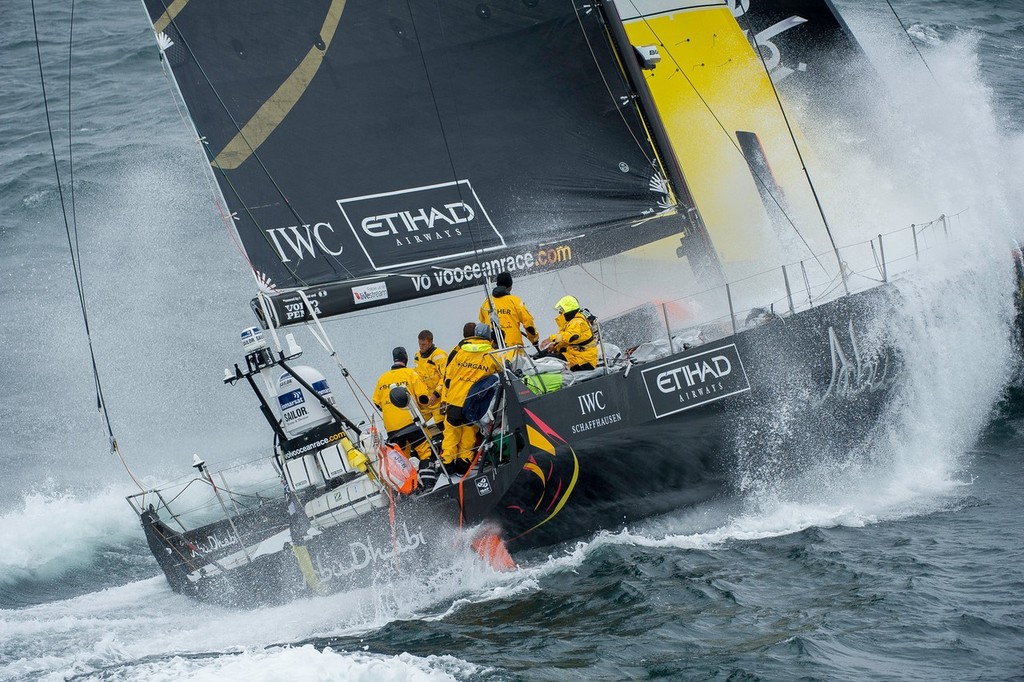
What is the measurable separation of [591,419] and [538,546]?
878 mm

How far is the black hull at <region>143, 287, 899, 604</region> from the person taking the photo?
6.08 m

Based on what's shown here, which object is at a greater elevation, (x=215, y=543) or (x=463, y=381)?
(x=463, y=381)

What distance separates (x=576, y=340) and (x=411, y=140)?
6.14ft

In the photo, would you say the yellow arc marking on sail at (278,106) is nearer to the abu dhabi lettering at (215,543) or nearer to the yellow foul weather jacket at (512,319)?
the yellow foul weather jacket at (512,319)

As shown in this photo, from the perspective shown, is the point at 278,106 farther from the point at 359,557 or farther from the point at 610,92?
the point at 359,557

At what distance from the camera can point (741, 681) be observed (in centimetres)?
423

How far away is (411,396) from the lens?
6520 mm

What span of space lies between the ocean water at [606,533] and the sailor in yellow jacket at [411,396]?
0.93 m

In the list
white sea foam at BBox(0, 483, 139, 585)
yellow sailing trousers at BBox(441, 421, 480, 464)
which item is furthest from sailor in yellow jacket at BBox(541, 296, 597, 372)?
white sea foam at BBox(0, 483, 139, 585)

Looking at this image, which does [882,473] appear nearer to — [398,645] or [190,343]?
[398,645]

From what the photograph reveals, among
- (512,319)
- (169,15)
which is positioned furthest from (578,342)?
(169,15)

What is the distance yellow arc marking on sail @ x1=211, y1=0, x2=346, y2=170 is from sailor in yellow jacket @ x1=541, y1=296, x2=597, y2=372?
232 cm

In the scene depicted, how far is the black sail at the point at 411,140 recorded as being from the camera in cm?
687

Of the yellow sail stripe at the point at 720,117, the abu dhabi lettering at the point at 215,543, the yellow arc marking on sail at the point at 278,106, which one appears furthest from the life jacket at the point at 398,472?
the yellow sail stripe at the point at 720,117
